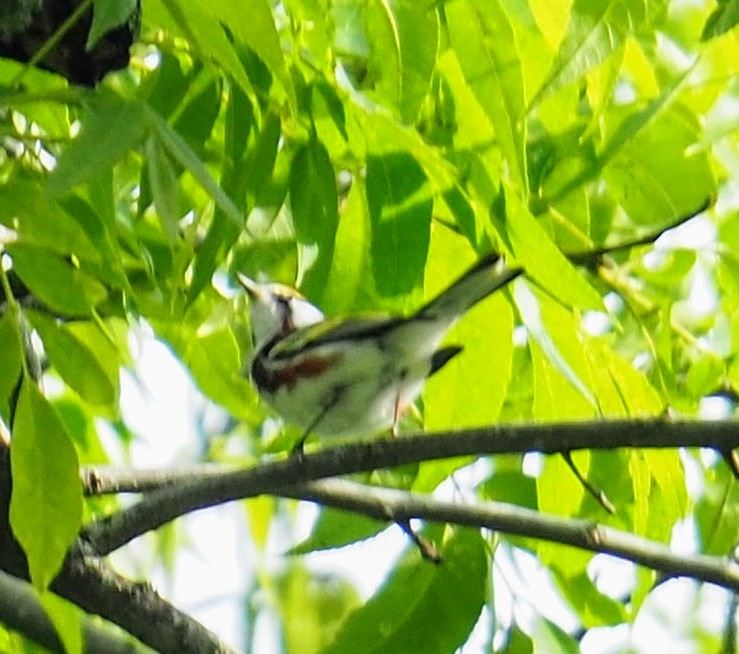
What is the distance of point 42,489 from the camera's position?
748mm

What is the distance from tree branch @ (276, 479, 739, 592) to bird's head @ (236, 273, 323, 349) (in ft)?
2.70

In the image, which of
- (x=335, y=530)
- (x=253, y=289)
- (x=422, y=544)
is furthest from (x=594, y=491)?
(x=253, y=289)

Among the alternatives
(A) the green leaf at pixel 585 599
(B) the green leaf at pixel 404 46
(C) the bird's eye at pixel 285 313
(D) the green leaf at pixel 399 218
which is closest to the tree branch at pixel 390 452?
(D) the green leaf at pixel 399 218

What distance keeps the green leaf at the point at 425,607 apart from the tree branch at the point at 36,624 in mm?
241

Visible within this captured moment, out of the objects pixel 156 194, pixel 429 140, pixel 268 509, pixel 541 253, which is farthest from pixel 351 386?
pixel 156 194

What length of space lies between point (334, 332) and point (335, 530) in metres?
0.30

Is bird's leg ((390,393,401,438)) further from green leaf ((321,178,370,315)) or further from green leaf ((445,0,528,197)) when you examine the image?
green leaf ((445,0,528,197))

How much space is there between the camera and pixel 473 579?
1131 millimetres

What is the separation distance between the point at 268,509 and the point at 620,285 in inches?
23.4

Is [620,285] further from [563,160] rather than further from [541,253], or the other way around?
[541,253]

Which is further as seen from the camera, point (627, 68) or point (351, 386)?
point (351, 386)

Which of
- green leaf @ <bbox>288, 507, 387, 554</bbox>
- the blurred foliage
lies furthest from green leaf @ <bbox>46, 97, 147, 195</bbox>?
green leaf @ <bbox>288, 507, 387, 554</bbox>

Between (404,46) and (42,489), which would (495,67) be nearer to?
(404,46)

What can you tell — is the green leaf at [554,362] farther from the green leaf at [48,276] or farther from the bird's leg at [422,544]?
the green leaf at [48,276]
